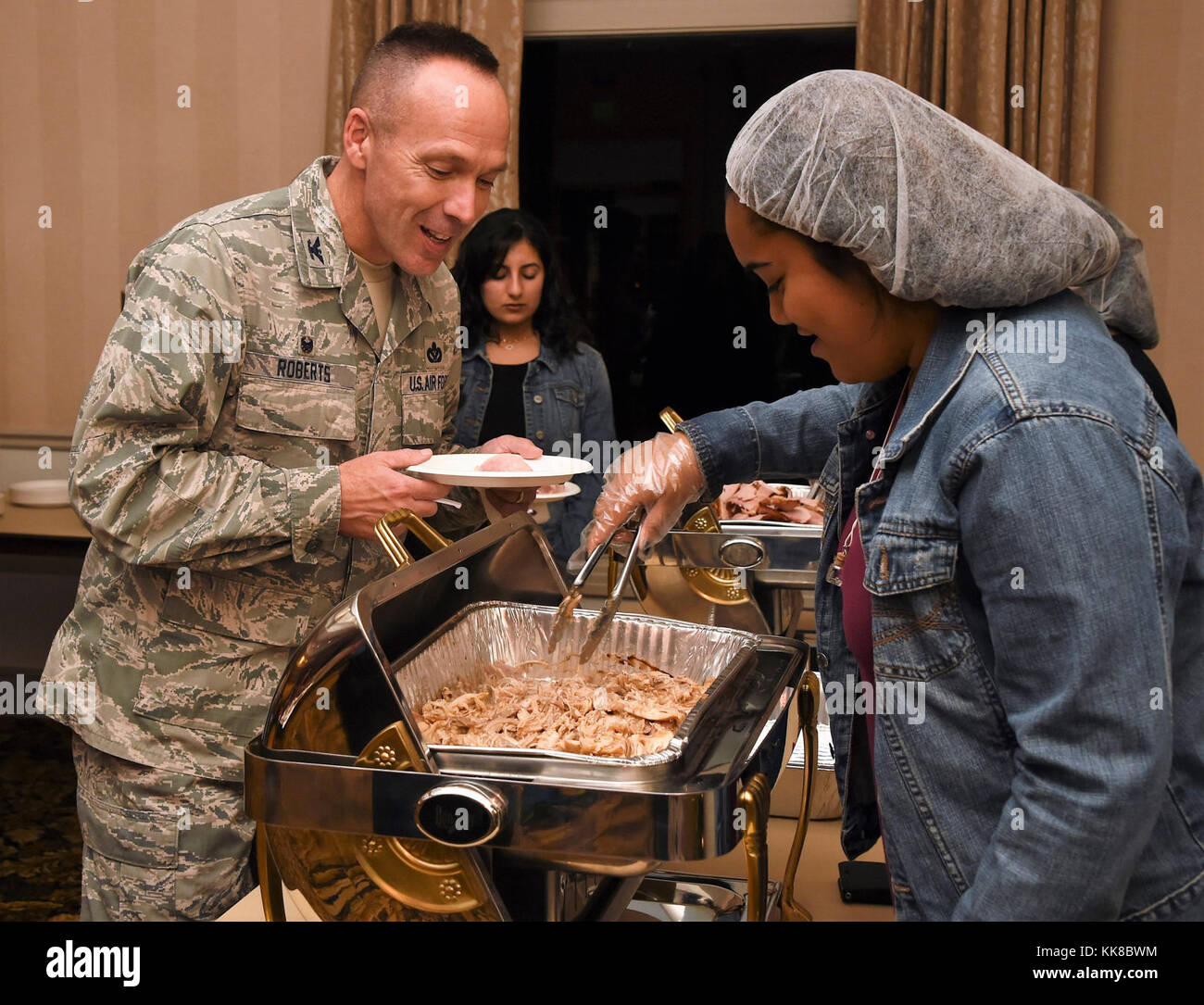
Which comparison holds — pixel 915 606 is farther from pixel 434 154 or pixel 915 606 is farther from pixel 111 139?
pixel 111 139

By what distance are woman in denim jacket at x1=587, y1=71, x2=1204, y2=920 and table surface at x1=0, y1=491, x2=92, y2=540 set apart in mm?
2790

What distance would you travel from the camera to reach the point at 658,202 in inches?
164

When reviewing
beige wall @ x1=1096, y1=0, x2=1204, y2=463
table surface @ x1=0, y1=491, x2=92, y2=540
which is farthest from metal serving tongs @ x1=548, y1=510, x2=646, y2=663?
beige wall @ x1=1096, y1=0, x2=1204, y2=463

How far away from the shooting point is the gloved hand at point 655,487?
144 cm

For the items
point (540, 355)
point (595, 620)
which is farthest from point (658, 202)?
point (595, 620)

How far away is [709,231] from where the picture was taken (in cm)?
415

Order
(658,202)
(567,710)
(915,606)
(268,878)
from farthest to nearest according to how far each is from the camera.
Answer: (658,202) → (567,710) → (268,878) → (915,606)

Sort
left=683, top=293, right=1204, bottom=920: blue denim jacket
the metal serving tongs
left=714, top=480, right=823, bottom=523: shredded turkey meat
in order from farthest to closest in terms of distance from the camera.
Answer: left=714, top=480, right=823, bottom=523: shredded turkey meat, the metal serving tongs, left=683, top=293, right=1204, bottom=920: blue denim jacket

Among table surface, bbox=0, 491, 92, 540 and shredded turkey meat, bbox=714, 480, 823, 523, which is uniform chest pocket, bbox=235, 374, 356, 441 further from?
table surface, bbox=0, 491, 92, 540

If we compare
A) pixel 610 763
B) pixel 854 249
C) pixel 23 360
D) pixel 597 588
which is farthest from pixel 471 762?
pixel 23 360

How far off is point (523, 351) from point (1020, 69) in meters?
1.78

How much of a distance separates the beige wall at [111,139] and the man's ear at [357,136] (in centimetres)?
263

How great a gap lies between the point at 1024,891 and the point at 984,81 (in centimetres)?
319

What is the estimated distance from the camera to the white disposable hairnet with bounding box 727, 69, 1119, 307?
0.89 meters
